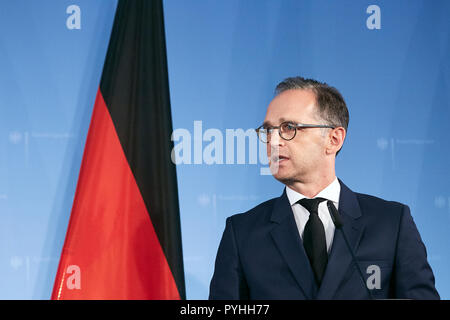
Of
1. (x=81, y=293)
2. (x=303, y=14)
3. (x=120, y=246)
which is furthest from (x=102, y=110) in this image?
(x=303, y=14)

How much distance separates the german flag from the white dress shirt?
2.10 ft

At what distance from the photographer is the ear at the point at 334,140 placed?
165cm

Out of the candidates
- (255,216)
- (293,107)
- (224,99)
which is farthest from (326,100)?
(224,99)

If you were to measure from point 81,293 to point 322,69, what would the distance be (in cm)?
148

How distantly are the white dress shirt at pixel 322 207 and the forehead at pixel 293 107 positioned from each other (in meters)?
0.23

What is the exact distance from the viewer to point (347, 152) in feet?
7.88

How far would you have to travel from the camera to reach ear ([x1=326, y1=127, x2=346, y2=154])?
1646 mm

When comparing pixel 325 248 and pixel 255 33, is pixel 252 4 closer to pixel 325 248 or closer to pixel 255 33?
pixel 255 33

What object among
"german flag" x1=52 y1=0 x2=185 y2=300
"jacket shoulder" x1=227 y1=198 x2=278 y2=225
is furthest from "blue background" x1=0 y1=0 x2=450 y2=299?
"jacket shoulder" x1=227 y1=198 x2=278 y2=225

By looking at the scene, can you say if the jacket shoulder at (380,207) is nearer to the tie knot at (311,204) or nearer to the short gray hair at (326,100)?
the tie knot at (311,204)

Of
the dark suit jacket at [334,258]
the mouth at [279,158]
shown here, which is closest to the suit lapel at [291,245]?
the dark suit jacket at [334,258]

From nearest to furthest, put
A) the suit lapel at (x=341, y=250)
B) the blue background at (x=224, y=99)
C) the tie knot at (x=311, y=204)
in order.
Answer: the suit lapel at (x=341, y=250)
the tie knot at (x=311, y=204)
the blue background at (x=224, y=99)

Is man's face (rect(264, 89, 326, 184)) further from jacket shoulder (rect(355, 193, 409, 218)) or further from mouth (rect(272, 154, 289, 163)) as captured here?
jacket shoulder (rect(355, 193, 409, 218))

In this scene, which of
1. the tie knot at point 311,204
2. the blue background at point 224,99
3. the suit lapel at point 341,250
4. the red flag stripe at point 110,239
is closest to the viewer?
the suit lapel at point 341,250
